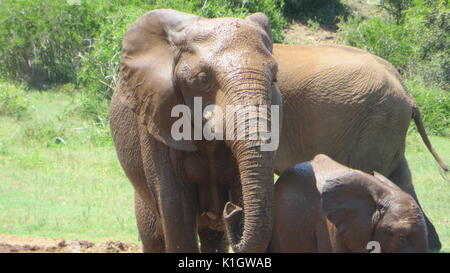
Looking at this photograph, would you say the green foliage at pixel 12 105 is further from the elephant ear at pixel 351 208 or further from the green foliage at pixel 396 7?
the elephant ear at pixel 351 208

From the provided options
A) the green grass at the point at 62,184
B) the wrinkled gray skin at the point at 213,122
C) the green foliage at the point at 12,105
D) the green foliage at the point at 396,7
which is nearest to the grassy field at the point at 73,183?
the green grass at the point at 62,184

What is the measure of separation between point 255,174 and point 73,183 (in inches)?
215

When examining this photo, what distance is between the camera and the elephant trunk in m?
4.10

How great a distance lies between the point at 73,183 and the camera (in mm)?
9273

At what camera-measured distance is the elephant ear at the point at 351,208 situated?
13.7ft

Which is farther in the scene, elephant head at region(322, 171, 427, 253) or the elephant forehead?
the elephant forehead

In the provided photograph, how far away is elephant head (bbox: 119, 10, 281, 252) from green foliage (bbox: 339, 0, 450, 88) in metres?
10.6

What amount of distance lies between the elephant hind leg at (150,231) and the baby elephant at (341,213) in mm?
1142

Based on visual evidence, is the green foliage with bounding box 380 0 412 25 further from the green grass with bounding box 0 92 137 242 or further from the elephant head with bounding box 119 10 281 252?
the elephant head with bounding box 119 10 281 252

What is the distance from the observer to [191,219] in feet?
16.0

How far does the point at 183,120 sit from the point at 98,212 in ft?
12.1

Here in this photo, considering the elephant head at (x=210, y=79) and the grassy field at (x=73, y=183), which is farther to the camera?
the grassy field at (x=73, y=183)

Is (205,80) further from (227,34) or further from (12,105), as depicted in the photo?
(12,105)

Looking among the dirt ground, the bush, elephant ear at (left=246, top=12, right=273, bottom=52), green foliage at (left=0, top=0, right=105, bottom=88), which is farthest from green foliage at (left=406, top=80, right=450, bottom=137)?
elephant ear at (left=246, top=12, right=273, bottom=52)
